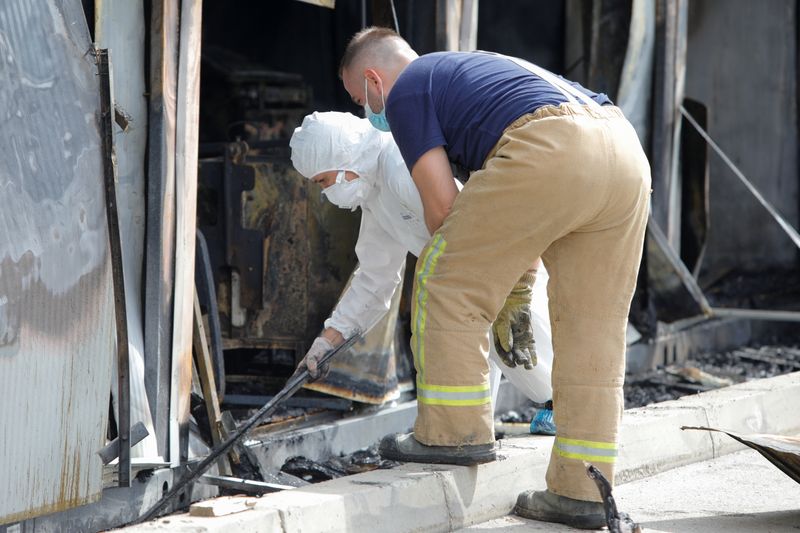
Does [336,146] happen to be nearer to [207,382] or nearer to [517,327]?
[517,327]

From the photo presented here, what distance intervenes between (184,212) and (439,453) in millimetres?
1309

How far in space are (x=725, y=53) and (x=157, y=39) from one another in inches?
207

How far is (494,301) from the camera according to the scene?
3420mm

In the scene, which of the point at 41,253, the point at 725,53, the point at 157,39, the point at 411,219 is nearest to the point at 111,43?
the point at 157,39

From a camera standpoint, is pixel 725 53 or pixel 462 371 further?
pixel 725 53

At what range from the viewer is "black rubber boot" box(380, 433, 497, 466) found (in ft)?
11.6

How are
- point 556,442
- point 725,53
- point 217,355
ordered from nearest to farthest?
point 556,442 < point 217,355 < point 725,53

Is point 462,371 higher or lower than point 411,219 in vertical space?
lower

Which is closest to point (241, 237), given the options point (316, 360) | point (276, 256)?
point (276, 256)

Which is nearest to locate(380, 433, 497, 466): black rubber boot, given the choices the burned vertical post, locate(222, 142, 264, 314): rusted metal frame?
locate(222, 142, 264, 314): rusted metal frame

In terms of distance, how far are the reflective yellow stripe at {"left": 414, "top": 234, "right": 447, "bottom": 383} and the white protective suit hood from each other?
656 millimetres

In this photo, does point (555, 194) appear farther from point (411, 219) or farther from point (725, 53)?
point (725, 53)

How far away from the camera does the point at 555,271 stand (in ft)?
11.5

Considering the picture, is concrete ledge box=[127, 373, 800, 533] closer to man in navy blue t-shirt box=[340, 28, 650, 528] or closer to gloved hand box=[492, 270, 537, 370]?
man in navy blue t-shirt box=[340, 28, 650, 528]
